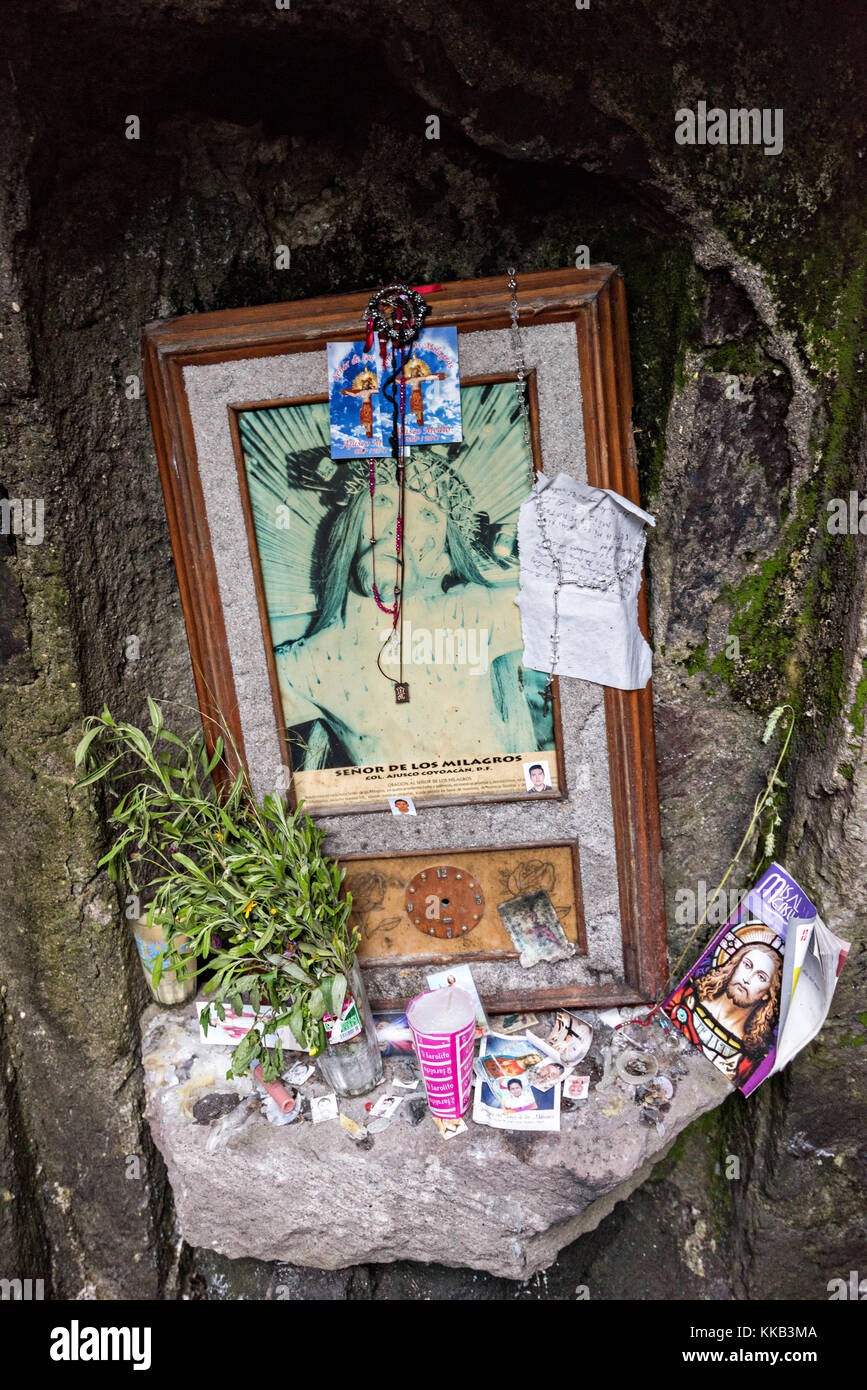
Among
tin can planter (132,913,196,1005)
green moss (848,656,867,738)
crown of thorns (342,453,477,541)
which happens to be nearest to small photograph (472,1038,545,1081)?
tin can planter (132,913,196,1005)

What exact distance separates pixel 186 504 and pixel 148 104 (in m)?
0.78

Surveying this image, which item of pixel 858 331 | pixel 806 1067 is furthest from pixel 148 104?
pixel 806 1067

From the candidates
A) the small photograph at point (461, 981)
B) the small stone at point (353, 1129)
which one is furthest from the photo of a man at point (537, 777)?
the small stone at point (353, 1129)

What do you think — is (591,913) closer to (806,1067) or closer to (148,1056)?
(806,1067)

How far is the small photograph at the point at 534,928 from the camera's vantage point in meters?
2.04

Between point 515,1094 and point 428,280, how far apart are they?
6.21ft

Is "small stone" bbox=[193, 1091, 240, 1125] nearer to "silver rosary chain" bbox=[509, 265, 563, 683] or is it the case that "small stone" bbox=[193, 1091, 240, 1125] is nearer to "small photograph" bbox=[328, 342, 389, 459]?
"silver rosary chain" bbox=[509, 265, 563, 683]

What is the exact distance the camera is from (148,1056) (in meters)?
2.04

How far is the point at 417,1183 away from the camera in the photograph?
6.00ft

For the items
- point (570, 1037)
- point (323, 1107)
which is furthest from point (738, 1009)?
point (323, 1107)

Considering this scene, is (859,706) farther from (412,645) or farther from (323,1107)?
(323,1107)

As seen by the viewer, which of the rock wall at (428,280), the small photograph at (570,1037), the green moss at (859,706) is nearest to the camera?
the rock wall at (428,280)

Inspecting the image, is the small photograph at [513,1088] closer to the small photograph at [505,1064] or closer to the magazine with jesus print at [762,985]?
the small photograph at [505,1064]

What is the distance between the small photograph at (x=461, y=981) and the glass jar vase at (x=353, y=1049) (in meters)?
0.19
